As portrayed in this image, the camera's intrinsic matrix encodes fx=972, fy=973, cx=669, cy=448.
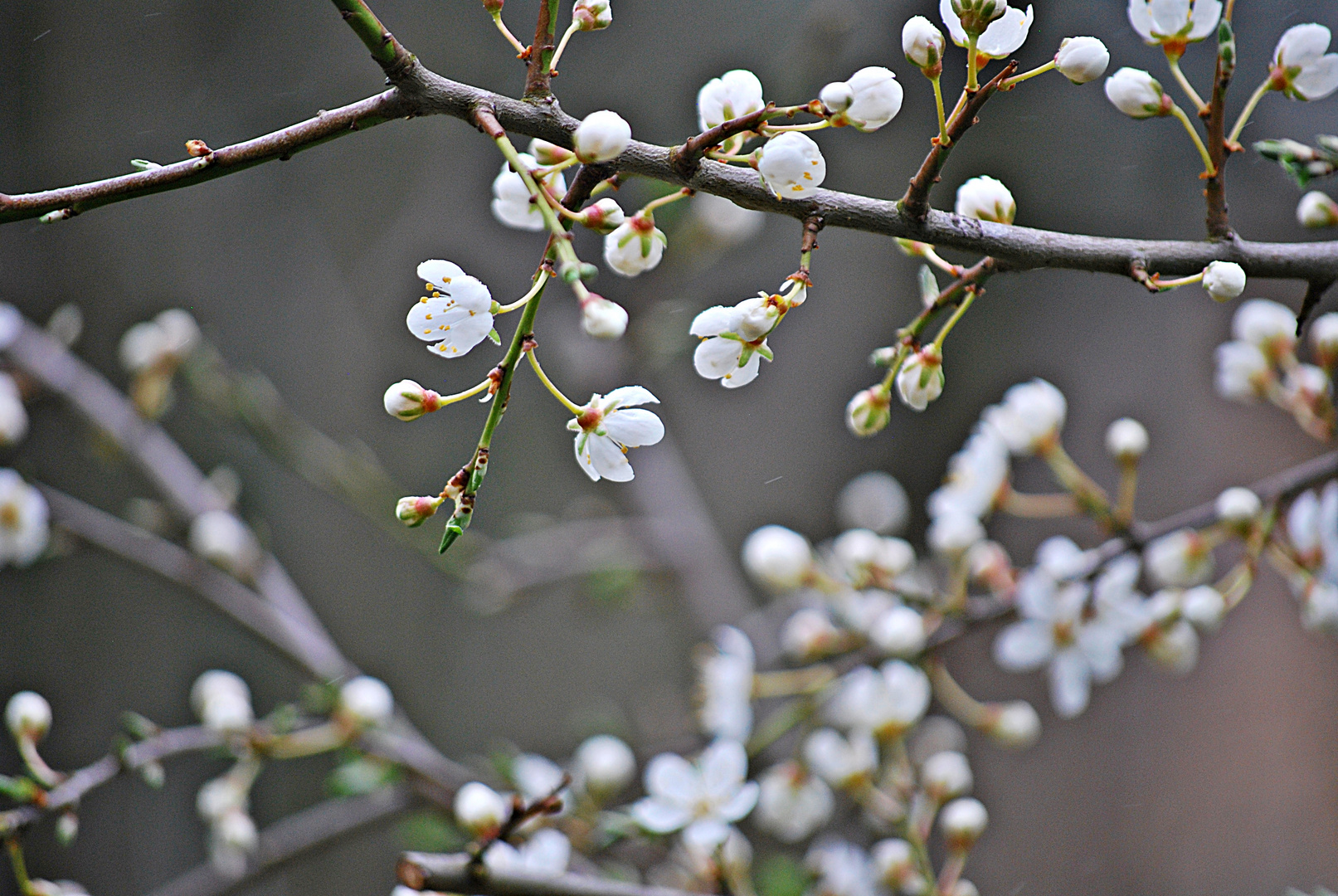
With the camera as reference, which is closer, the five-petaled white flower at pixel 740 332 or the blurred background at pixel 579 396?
the five-petaled white flower at pixel 740 332

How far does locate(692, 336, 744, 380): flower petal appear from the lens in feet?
1.41

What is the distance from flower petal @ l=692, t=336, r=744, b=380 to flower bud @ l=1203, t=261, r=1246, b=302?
0.67ft

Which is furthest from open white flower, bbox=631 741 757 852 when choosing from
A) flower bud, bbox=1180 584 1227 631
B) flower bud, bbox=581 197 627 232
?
flower bud, bbox=581 197 627 232

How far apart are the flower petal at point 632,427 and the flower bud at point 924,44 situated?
199 millimetres

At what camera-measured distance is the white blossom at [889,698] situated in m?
0.85

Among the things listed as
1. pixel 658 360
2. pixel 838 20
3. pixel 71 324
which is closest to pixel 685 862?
pixel 658 360

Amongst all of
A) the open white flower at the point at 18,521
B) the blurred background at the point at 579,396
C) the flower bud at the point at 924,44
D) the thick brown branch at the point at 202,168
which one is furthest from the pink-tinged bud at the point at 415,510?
the blurred background at the point at 579,396

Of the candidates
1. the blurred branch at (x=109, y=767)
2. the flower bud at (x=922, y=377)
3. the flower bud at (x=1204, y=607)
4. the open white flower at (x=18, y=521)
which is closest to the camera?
the flower bud at (x=922, y=377)

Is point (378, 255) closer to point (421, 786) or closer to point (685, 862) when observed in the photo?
point (421, 786)

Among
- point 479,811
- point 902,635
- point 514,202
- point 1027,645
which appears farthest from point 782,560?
point 514,202

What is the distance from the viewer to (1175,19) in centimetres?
47

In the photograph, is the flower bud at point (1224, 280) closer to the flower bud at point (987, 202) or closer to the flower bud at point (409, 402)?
the flower bud at point (987, 202)

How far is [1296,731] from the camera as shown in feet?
5.49

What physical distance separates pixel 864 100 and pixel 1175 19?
0.19 metres
